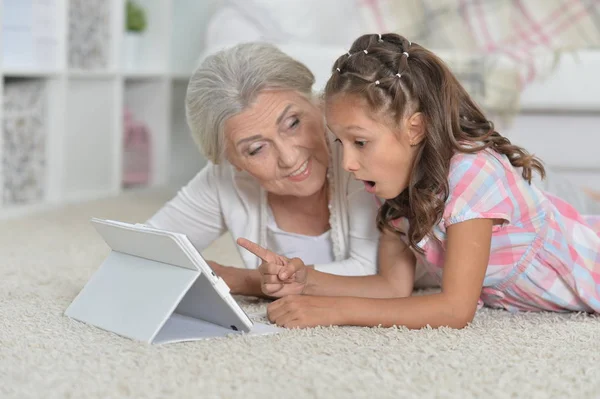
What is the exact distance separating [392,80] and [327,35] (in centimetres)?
208

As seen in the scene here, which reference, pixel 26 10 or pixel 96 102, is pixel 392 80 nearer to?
pixel 26 10

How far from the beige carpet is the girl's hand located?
0.04 m

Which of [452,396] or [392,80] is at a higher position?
[392,80]

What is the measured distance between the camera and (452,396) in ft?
3.48

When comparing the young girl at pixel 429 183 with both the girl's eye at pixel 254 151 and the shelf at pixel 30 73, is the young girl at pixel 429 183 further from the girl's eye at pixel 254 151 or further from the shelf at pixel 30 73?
the shelf at pixel 30 73

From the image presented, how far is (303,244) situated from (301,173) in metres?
0.23

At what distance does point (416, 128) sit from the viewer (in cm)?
141

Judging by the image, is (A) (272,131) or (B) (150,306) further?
(A) (272,131)

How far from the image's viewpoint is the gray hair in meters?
1.56

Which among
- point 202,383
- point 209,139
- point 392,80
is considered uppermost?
point 392,80

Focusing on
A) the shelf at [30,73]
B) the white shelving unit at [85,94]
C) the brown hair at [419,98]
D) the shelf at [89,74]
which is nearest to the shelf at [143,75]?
the white shelving unit at [85,94]

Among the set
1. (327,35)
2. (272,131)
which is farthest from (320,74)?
(272,131)

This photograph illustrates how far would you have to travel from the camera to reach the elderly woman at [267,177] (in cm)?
156

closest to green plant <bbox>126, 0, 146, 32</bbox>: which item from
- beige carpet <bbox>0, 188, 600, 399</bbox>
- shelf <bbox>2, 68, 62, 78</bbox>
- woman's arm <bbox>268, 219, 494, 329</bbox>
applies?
shelf <bbox>2, 68, 62, 78</bbox>
